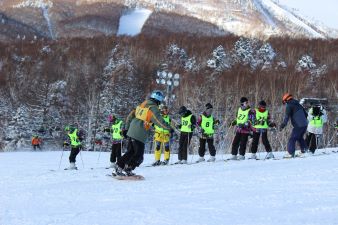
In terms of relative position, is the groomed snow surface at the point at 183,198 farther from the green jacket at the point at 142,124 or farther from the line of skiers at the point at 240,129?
the line of skiers at the point at 240,129

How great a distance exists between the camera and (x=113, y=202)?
6566mm

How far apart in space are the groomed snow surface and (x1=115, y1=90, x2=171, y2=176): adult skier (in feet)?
1.19

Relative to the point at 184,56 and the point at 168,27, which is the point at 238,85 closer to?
the point at 184,56

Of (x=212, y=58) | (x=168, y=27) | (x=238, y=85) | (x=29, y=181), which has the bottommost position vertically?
(x=29, y=181)

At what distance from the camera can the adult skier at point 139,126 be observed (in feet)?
27.9

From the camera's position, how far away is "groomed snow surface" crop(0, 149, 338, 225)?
18.2 ft

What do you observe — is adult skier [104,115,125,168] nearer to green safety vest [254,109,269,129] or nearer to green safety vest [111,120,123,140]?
green safety vest [111,120,123,140]

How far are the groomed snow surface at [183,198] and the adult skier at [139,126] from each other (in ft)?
1.19

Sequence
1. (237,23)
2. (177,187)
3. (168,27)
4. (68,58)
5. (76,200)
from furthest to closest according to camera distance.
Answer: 1. (237,23)
2. (168,27)
3. (68,58)
4. (177,187)
5. (76,200)

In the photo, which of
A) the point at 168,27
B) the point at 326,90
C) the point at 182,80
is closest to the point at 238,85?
the point at 182,80

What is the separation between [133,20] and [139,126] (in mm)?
162660

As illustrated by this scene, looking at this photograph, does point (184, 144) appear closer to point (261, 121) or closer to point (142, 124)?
point (261, 121)

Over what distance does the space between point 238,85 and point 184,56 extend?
33324mm

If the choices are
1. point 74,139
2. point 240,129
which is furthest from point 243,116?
point 74,139
